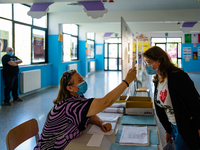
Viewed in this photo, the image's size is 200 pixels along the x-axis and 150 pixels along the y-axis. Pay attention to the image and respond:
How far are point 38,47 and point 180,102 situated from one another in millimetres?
7686

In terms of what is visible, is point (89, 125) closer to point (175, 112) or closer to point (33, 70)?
point (175, 112)

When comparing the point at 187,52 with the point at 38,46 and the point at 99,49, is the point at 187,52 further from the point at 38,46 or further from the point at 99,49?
the point at 38,46

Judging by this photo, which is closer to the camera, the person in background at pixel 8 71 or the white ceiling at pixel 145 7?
the person in background at pixel 8 71

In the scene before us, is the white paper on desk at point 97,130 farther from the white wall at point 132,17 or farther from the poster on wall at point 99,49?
the poster on wall at point 99,49

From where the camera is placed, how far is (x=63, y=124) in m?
1.70

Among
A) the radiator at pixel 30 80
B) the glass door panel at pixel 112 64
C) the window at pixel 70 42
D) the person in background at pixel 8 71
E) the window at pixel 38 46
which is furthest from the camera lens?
the glass door panel at pixel 112 64

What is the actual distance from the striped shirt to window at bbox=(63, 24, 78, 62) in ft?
32.4

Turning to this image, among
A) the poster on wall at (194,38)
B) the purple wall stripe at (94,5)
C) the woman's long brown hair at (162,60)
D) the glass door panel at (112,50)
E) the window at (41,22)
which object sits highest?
the poster on wall at (194,38)

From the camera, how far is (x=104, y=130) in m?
1.84

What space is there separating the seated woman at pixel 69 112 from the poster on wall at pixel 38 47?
6.99m

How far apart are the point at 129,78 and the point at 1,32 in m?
5.68

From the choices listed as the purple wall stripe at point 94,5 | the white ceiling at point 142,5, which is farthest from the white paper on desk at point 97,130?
the white ceiling at point 142,5

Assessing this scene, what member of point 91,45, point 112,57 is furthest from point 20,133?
point 112,57

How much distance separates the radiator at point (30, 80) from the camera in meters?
7.03
